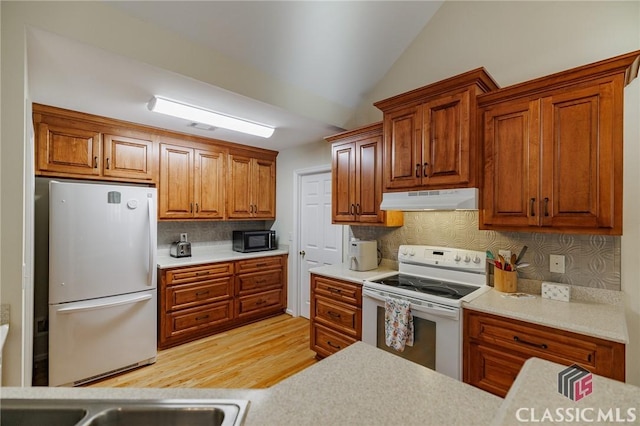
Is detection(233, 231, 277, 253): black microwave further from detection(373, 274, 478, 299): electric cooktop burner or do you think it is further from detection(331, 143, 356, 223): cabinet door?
detection(373, 274, 478, 299): electric cooktop burner

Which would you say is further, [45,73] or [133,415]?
[45,73]

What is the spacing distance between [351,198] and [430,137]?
976mm

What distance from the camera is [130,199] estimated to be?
2682 millimetres

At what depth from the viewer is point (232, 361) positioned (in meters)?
2.82

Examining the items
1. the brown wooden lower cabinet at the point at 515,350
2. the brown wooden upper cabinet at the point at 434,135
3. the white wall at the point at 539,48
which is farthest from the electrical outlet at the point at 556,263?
the brown wooden upper cabinet at the point at 434,135

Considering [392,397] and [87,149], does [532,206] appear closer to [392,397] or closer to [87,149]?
[392,397]

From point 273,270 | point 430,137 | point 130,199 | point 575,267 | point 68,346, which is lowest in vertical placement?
point 68,346

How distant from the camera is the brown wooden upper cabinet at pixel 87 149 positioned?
2547 mm

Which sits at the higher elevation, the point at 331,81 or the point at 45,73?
the point at 331,81

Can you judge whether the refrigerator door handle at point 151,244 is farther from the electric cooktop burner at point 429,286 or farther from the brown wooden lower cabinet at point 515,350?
the brown wooden lower cabinet at point 515,350

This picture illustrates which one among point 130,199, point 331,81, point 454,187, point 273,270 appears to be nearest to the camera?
point 454,187

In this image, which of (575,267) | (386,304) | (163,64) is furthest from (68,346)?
(575,267)

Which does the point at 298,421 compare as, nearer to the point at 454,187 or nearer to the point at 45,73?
the point at 454,187

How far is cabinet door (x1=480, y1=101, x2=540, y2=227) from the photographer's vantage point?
183cm
